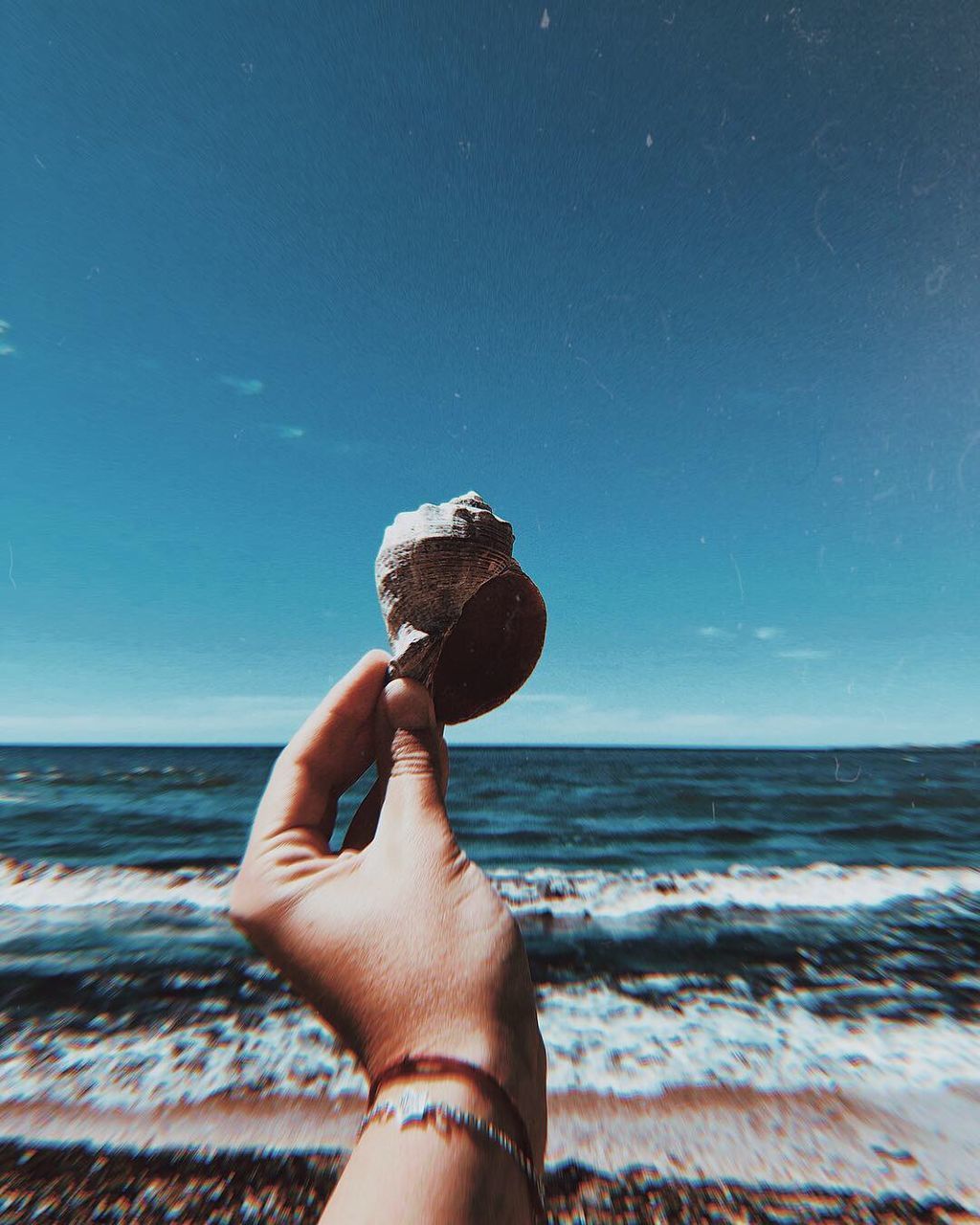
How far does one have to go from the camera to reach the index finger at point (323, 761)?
1306mm

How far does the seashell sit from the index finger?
0.87ft

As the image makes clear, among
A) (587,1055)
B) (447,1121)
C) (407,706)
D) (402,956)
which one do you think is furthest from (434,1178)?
(587,1055)

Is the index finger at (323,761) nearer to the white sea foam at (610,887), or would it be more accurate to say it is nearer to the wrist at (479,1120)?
the wrist at (479,1120)

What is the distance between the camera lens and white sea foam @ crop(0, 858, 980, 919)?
7.78 meters

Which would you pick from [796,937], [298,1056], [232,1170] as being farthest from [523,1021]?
[796,937]

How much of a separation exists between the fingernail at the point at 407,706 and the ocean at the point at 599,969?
3.17 m

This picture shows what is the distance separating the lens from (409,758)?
4.67 ft

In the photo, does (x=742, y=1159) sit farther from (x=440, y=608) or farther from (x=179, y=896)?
(x=179, y=896)

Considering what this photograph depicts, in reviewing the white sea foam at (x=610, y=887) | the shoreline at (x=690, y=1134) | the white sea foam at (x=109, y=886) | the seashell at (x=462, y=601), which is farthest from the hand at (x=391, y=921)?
the white sea foam at (x=109, y=886)

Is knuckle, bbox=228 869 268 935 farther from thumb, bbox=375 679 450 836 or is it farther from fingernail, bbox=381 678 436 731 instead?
fingernail, bbox=381 678 436 731

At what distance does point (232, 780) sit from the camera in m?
29.9

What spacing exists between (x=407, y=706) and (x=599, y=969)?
5.10m

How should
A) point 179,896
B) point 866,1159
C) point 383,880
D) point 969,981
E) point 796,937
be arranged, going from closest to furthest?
point 383,880, point 866,1159, point 969,981, point 796,937, point 179,896

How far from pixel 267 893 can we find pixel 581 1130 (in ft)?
9.96
